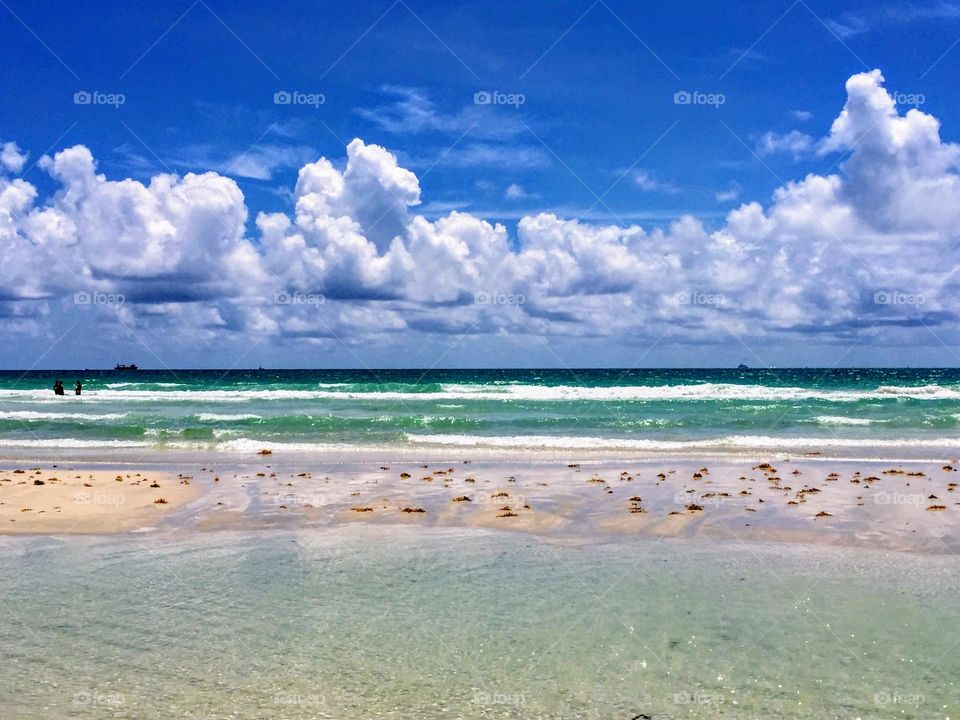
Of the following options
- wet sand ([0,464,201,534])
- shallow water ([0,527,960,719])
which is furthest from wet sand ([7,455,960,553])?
shallow water ([0,527,960,719])

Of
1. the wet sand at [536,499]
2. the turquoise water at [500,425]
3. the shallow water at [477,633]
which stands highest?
the turquoise water at [500,425]

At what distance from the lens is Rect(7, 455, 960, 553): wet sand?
415 inches

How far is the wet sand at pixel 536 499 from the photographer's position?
34.6ft

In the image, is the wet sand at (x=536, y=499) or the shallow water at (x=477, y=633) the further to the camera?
the wet sand at (x=536, y=499)

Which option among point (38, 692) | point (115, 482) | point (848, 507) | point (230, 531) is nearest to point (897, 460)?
point (848, 507)

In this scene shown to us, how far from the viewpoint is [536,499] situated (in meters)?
12.8

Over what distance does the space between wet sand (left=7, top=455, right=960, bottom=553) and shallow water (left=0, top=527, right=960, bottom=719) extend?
4.67ft

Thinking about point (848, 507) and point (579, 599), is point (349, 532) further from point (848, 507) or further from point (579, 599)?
point (848, 507)

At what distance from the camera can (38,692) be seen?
4934 millimetres

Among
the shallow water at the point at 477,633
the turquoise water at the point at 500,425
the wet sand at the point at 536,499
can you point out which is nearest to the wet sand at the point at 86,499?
the wet sand at the point at 536,499

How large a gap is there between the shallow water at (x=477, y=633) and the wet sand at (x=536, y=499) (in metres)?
1.42

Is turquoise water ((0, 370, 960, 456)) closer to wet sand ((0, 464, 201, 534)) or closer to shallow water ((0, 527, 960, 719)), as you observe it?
wet sand ((0, 464, 201, 534))

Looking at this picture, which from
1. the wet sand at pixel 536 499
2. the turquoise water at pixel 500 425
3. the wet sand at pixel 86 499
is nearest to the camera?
the wet sand at pixel 536 499

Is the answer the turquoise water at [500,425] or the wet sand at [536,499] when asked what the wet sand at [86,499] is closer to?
the wet sand at [536,499]
